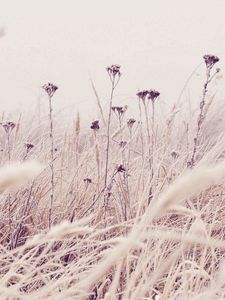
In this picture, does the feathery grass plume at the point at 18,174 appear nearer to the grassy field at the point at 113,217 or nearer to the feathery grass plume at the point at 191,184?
the feathery grass plume at the point at 191,184

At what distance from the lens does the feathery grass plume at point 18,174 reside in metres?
0.88

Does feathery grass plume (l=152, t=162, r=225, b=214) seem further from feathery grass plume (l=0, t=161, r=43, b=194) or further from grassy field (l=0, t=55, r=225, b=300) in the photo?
grassy field (l=0, t=55, r=225, b=300)

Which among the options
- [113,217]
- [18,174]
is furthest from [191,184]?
[113,217]

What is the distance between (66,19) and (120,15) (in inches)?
84.2

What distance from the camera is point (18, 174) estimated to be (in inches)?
35.4

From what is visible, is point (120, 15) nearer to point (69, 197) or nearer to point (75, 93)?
point (75, 93)

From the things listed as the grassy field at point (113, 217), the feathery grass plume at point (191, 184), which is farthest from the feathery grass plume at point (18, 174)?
the grassy field at point (113, 217)

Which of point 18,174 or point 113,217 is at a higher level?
point 113,217

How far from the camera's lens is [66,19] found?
1267 cm

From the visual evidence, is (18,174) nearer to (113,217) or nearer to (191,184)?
(191,184)

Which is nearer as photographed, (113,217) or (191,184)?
(191,184)

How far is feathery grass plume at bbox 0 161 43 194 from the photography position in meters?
0.88

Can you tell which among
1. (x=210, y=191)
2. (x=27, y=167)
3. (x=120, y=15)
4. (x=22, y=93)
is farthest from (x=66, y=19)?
(x=27, y=167)

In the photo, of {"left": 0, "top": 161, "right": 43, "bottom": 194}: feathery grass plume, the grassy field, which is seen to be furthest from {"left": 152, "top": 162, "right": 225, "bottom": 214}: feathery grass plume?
the grassy field
